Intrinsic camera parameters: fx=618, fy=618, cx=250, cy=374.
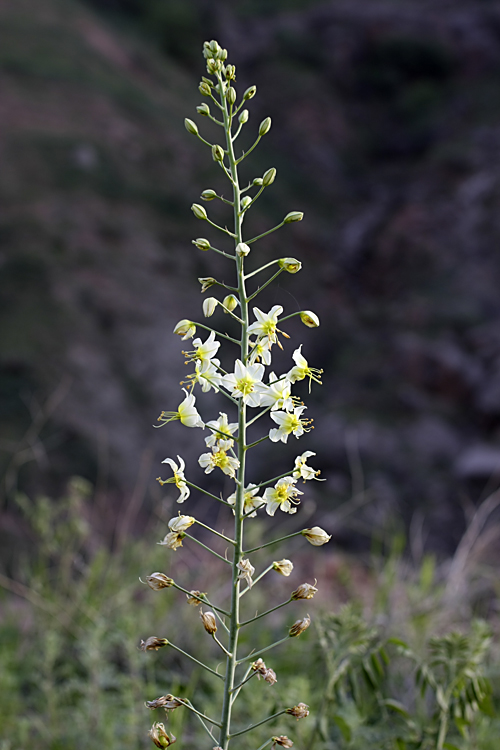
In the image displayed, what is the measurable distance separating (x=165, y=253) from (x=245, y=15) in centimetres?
978

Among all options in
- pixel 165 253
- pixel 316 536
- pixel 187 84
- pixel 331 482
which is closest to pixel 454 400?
pixel 331 482

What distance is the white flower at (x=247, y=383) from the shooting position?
138 cm

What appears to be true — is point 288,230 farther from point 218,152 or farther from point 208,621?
point 208,621

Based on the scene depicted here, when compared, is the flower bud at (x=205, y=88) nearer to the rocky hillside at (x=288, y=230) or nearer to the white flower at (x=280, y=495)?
the white flower at (x=280, y=495)

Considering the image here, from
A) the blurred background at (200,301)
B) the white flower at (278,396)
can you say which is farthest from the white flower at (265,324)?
the blurred background at (200,301)

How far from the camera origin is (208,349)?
4.82 feet

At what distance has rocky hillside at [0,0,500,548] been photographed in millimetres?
6328

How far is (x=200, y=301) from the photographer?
8.15 metres

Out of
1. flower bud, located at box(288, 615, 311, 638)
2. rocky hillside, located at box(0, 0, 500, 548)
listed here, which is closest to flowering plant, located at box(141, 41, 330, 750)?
flower bud, located at box(288, 615, 311, 638)

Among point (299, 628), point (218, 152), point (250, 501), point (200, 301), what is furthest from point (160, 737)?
point (200, 301)

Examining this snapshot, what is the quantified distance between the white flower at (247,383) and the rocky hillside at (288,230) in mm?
2131

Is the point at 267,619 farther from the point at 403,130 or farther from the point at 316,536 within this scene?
the point at 403,130

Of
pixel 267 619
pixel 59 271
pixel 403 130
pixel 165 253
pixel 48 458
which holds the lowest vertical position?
pixel 267 619

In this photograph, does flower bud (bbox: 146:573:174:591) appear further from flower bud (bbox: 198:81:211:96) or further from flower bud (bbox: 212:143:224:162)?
flower bud (bbox: 198:81:211:96)
